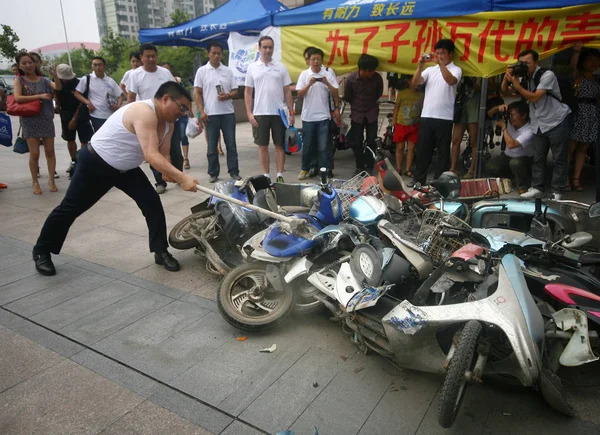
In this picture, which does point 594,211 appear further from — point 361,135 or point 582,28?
point 361,135

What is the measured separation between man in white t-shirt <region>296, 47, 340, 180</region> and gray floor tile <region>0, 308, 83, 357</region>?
486cm

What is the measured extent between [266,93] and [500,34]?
3274 mm

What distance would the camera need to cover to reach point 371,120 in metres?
7.39

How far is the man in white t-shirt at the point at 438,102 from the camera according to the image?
581 centimetres

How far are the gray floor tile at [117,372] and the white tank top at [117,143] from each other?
1638 mm

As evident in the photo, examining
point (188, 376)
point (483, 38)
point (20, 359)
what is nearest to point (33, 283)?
point (20, 359)

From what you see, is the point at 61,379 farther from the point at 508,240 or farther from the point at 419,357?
the point at 508,240

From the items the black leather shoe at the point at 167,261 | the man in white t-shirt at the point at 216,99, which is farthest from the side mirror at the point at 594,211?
the man in white t-shirt at the point at 216,99

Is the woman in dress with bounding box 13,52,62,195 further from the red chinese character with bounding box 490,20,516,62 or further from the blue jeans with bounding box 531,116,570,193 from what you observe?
the blue jeans with bounding box 531,116,570,193

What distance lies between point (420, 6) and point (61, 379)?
5678 mm

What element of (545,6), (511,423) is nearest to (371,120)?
(545,6)

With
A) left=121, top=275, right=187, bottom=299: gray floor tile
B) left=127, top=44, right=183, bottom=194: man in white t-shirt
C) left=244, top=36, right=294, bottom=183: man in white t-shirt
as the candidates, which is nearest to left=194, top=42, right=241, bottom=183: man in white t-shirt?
left=244, top=36, right=294, bottom=183: man in white t-shirt

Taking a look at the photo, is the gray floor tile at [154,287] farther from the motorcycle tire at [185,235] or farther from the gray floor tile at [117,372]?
the gray floor tile at [117,372]

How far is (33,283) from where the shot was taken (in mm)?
4039
